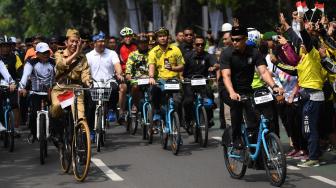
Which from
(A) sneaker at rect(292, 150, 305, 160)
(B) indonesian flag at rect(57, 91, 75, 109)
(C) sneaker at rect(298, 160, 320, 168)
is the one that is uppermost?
(B) indonesian flag at rect(57, 91, 75, 109)

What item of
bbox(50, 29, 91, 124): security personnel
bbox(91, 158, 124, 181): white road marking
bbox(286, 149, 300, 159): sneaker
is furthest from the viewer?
bbox(286, 149, 300, 159): sneaker

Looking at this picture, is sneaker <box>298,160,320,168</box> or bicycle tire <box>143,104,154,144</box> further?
bicycle tire <box>143,104,154,144</box>

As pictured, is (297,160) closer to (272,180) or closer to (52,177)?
(272,180)

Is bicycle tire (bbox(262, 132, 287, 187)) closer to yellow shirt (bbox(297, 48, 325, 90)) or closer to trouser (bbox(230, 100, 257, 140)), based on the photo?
trouser (bbox(230, 100, 257, 140))

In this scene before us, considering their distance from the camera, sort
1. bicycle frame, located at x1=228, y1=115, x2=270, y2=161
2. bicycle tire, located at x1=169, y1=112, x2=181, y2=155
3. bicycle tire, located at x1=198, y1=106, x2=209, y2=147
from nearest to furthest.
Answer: bicycle frame, located at x1=228, y1=115, x2=270, y2=161
bicycle tire, located at x1=169, y1=112, x2=181, y2=155
bicycle tire, located at x1=198, y1=106, x2=209, y2=147

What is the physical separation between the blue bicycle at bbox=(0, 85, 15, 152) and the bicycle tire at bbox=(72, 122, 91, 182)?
375 cm

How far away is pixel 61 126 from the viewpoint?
12242 millimetres

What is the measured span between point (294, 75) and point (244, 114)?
83.6 inches

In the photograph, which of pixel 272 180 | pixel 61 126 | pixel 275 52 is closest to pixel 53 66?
pixel 61 126

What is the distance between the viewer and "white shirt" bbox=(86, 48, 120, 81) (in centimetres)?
1522

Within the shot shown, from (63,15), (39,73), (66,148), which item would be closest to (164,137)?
(39,73)

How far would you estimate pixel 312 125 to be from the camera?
1188cm

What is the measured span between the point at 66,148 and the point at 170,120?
107 inches

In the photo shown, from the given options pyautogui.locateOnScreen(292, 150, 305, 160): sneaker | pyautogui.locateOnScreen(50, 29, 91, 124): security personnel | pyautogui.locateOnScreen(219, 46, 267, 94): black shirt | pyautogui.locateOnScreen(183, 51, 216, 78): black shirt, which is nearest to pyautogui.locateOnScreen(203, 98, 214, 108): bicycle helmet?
pyautogui.locateOnScreen(183, 51, 216, 78): black shirt
